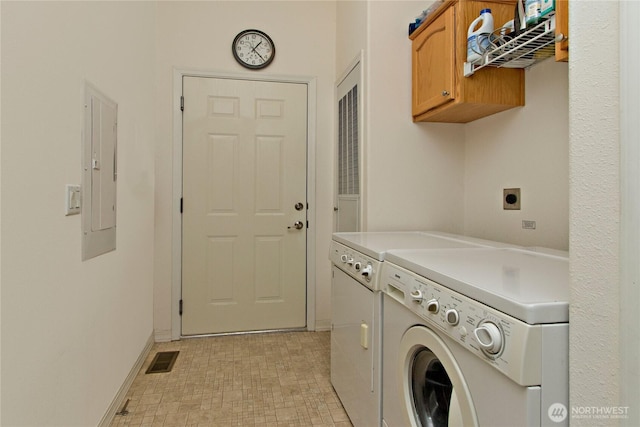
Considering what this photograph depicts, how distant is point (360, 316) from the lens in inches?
63.4

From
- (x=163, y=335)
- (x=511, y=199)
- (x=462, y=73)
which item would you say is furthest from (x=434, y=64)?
(x=163, y=335)

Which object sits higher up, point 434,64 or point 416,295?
point 434,64

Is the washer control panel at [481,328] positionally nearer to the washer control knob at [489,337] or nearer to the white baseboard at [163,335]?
the washer control knob at [489,337]

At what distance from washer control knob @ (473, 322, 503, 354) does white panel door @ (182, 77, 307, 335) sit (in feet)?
7.61

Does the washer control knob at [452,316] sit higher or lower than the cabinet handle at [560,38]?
lower

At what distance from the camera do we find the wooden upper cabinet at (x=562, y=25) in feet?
4.35

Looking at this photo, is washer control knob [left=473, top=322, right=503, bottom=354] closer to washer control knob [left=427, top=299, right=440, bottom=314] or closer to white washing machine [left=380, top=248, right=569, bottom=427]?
white washing machine [left=380, top=248, right=569, bottom=427]

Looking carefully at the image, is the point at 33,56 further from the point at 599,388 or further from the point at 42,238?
the point at 599,388

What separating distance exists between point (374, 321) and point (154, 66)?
96.2 inches

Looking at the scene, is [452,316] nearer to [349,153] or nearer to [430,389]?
[430,389]

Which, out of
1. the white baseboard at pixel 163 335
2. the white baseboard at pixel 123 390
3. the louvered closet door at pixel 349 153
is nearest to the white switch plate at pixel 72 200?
the white baseboard at pixel 123 390

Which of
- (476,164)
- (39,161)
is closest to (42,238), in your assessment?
(39,161)

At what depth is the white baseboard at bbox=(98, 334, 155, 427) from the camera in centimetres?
178
